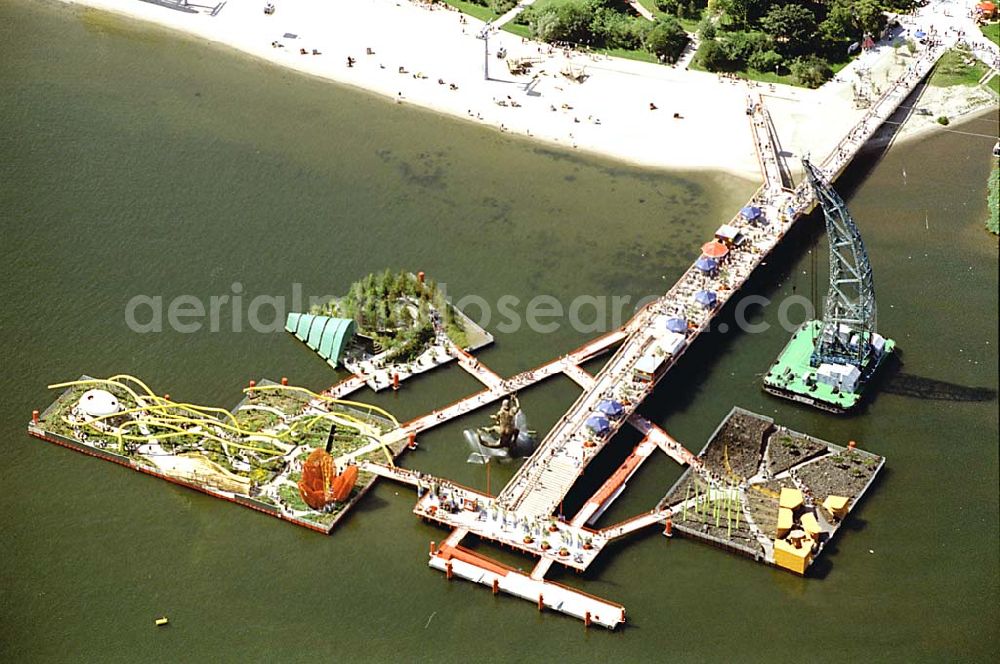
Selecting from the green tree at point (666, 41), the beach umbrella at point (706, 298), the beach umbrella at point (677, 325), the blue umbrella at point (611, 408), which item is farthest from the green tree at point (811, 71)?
the blue umbrella at point (611, 408)

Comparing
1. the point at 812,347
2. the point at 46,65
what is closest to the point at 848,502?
the point at 812,347

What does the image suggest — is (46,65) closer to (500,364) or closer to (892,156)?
(500,364)

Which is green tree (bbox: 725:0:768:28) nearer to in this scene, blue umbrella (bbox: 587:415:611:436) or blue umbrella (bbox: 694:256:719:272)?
blue umbrella (bbox: 694:256:719:272)

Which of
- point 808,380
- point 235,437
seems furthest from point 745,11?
point 235,437

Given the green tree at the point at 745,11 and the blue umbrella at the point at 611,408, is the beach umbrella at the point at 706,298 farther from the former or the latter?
the green tree at the point at 745,11

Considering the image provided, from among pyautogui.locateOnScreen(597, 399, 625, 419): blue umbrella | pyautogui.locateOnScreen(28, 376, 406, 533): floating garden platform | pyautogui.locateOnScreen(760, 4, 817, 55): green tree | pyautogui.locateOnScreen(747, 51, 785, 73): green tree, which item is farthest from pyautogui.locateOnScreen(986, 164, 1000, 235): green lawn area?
pyautogui.locateOnScreen(28, 376, 406, 533): floating garden platform

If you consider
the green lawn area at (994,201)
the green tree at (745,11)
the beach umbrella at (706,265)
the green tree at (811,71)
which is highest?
the green tree at (745,11)
